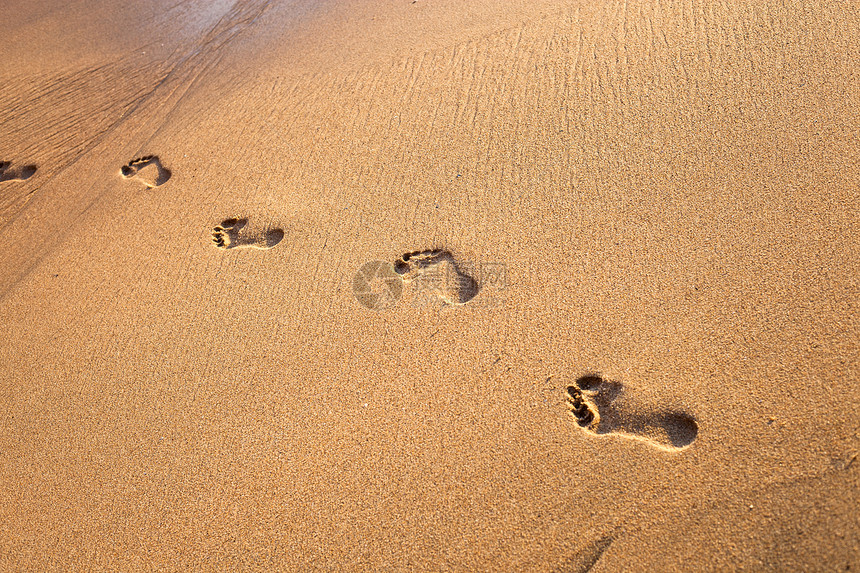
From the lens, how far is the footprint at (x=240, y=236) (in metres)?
3.31

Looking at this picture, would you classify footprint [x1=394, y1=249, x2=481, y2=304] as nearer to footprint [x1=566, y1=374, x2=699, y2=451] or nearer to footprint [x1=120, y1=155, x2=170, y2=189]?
footprint [x1=566, y1=374, x2=699, y2=451]

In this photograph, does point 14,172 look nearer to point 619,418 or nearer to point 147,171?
point 147,171

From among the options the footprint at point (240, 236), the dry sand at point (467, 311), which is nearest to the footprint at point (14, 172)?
the dry sand at point (467, 311)

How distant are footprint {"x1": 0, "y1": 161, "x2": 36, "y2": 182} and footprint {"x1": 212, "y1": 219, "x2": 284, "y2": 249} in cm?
208

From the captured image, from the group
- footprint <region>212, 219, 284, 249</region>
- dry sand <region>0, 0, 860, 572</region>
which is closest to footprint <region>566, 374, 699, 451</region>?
dry sand <region>0, 0, 860, 572</region>

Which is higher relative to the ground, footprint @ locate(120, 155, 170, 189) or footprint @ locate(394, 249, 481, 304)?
footprint @ locate(120, 155, 170, 189)

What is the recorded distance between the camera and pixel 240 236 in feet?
11.1

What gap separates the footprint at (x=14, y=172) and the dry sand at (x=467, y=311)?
5cm

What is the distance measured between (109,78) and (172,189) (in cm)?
223

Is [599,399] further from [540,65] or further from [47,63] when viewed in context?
[47,63]

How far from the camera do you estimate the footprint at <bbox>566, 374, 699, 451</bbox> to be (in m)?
2.24

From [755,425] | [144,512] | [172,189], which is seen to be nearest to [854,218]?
[755,425]

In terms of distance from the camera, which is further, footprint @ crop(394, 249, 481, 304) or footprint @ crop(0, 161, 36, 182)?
footprint @ crop(0, 161, 36, 182)

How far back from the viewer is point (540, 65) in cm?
385
